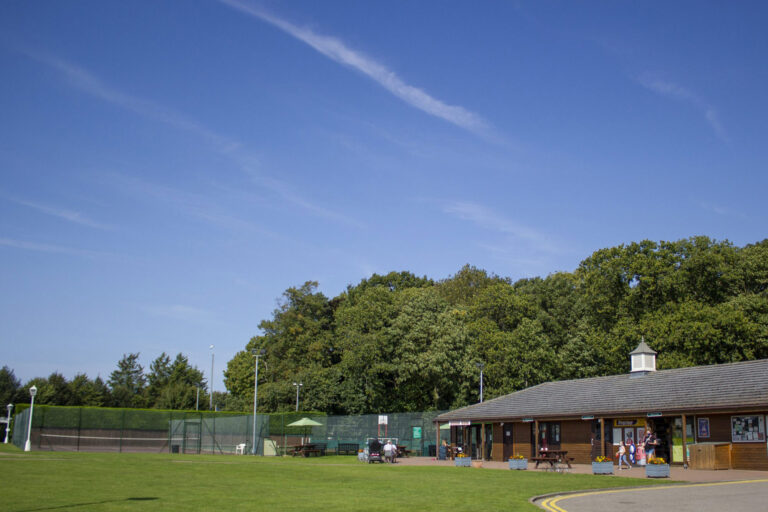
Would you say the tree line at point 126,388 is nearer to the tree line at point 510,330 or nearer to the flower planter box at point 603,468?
the tree line at point 510,330

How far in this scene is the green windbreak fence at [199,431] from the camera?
41.9 metres

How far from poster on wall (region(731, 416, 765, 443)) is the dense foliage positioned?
17.1 m

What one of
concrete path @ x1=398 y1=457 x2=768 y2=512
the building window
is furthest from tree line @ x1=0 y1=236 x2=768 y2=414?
concrete path @ x1=398 y1=457 x2=768 y2=512

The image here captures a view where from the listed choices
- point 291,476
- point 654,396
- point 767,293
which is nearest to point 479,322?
point 767,293

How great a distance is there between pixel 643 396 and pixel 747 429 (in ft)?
19.7

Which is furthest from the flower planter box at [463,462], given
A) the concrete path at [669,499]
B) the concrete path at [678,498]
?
the concrete path at [669,499]

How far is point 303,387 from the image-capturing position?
203 feet

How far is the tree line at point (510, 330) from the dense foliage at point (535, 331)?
0.09m

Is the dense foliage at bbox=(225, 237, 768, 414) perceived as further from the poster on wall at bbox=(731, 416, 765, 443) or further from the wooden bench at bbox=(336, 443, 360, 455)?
the poster on wall at bbox=(731, 416, 765, 443)

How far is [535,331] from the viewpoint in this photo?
5556 cm

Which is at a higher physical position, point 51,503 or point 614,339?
point 614,339

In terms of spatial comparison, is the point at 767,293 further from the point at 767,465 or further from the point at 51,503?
the point at 51,503

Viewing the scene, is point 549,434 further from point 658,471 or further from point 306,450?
point 306,450

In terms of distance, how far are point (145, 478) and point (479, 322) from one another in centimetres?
4300
